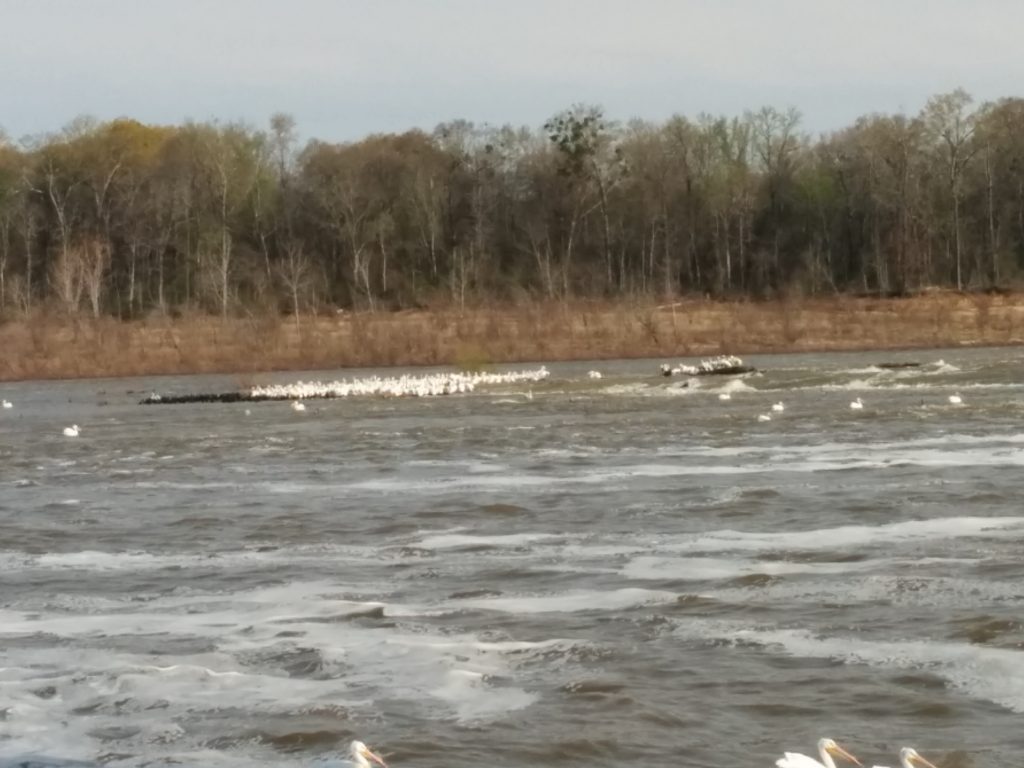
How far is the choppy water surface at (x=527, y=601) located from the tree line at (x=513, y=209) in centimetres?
5642

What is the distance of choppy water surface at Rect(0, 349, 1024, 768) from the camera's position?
410 inches

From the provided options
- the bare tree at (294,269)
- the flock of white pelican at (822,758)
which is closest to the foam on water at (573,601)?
the flock of white pelican at (822,758)

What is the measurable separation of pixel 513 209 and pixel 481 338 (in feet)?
114

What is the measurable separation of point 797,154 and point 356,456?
7117 centimetres

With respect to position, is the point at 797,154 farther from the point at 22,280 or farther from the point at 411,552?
the point at 411,552

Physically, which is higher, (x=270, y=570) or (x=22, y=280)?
(x=22, y=280)

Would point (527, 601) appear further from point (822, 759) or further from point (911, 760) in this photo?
point (911, 760)

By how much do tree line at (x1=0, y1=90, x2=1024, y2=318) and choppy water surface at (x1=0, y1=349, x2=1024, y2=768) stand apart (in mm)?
56415

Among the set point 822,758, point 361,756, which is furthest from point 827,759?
point 361,756

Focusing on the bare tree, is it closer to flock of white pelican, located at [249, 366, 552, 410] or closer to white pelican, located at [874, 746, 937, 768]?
flock of white pelican, located at [249, 366, 552, 410]

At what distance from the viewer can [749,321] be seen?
196 feet

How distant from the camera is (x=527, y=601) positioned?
1429 cm

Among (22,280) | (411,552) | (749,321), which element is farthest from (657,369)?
(22,280)

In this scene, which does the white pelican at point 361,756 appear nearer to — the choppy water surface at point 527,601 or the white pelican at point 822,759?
the choppy water surface at point 527,601
